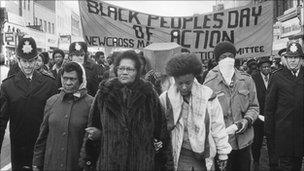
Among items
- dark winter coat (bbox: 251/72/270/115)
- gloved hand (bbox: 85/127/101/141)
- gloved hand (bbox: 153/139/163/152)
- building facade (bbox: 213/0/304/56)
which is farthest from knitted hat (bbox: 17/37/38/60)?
building facade (bbox: 213/0/304/56)

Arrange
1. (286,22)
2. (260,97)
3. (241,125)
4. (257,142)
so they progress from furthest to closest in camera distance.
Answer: (286,22) < (260,97) < (257,142) < (241,125)

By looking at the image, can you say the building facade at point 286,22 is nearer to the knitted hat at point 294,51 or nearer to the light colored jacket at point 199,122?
the knitted hat at point 294,51

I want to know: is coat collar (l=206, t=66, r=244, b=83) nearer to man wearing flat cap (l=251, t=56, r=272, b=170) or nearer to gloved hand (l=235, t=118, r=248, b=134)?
gloved hand (l=235, t=118, r=248, b=134)

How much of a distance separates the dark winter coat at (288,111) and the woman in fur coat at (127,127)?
2995mm

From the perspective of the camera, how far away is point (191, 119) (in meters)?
4.71

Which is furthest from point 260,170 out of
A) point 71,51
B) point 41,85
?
point 41,85

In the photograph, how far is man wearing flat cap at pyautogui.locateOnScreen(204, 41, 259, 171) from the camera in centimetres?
588

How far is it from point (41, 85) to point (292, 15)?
26.4 metres

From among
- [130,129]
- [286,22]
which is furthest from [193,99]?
[286,22]

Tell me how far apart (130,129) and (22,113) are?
2.09m

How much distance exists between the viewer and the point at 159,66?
675 cm

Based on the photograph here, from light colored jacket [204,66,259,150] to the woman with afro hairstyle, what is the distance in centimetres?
110

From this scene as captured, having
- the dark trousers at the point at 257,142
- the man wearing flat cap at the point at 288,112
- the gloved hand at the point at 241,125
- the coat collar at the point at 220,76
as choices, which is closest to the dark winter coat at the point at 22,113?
the coat collar at the point at 220,76

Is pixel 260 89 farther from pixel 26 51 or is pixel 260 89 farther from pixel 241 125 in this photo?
pixel 26 51
